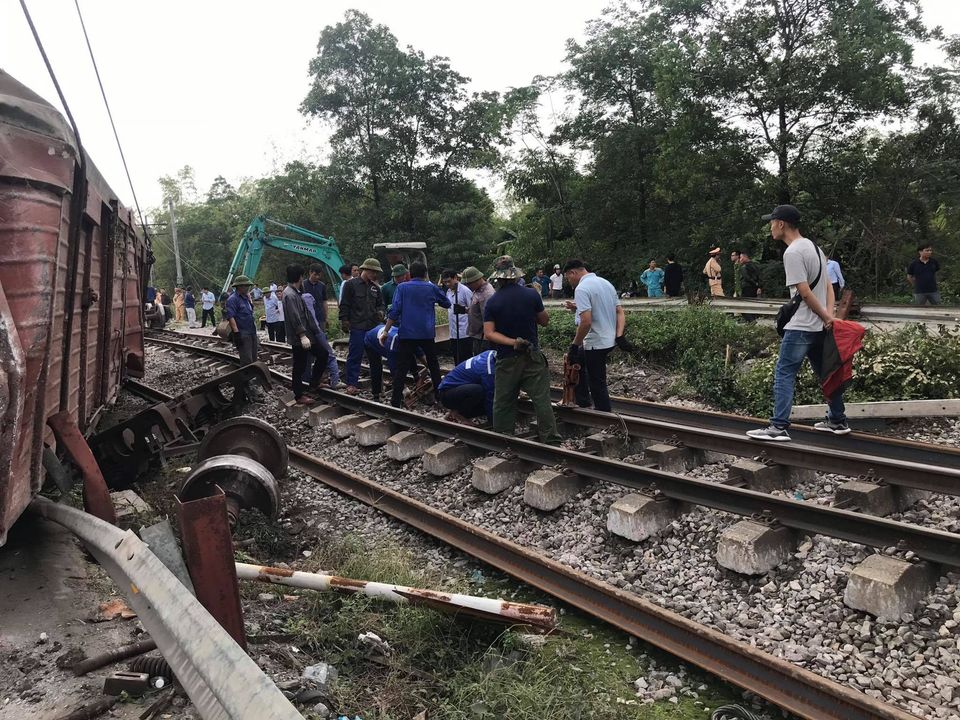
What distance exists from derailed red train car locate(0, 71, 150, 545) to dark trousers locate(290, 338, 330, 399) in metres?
4.34

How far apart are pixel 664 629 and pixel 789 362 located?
127 inches

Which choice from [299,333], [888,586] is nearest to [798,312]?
[888,586]

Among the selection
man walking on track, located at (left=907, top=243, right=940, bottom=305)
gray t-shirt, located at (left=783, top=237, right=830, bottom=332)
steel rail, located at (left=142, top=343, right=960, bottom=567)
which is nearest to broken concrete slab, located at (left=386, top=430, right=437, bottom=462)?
steel rail, located at (left=142, top=343, right=960, bottom=567)

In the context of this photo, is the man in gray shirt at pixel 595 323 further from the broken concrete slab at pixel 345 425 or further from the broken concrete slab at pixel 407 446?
the broken concrete slab at pixel 345 425

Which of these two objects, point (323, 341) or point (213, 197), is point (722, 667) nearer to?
point (323, 341)

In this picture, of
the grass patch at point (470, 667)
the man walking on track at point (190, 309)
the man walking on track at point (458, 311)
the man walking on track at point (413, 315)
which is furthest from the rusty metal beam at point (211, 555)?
the man walking on track at point (190, 309)

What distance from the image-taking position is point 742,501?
436cm

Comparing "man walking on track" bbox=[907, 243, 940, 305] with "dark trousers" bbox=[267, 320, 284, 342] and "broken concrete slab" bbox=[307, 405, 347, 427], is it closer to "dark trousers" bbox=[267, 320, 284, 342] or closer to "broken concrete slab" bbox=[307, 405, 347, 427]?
"broken concrete slab" bbox=[307, 405, 347, 427]

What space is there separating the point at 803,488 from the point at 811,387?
10.6 ft

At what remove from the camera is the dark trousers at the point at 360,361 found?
9.55 metres

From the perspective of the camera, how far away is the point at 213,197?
71500mm

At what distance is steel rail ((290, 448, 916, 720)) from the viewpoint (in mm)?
2838

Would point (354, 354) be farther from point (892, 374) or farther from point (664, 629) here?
point (664, 629)

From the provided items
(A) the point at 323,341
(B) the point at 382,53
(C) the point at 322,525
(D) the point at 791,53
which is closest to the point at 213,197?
(B) the point at 382,53
